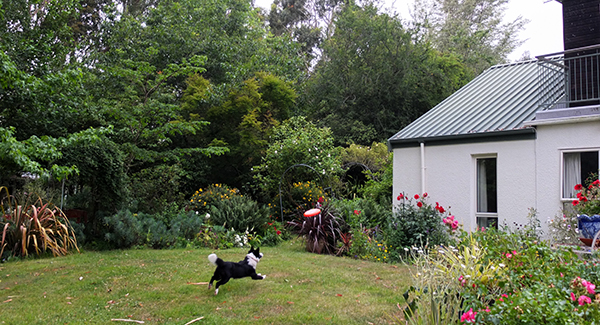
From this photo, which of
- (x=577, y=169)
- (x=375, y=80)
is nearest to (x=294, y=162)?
(x=375, y=80)

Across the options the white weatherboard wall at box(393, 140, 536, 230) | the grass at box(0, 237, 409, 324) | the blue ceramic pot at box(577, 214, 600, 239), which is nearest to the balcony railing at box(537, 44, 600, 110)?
the white weatherboard wall at box(393, 140, 536, 230)

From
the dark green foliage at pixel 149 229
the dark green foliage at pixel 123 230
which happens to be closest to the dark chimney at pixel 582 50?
the dark green foliage at pixel 149 229

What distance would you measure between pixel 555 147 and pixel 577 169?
1.71 ft

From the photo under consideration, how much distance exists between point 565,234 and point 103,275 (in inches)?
297

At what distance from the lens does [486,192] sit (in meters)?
8.84

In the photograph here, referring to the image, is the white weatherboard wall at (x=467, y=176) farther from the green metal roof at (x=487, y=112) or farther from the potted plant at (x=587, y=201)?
the potted plant at (x=587, y=201)

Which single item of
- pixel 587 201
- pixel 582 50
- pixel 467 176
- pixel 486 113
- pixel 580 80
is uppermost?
pixel 582 50

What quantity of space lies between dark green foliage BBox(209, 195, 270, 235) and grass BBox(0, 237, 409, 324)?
9.40 feet

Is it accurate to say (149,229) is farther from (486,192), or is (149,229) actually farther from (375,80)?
(375,80)

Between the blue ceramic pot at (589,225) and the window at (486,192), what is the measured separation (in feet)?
9.05

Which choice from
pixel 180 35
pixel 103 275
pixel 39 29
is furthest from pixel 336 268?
pixel 180 35

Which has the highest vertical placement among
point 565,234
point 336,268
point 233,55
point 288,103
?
point 233,55

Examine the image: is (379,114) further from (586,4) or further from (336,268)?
(336,268)

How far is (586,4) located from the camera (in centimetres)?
855
